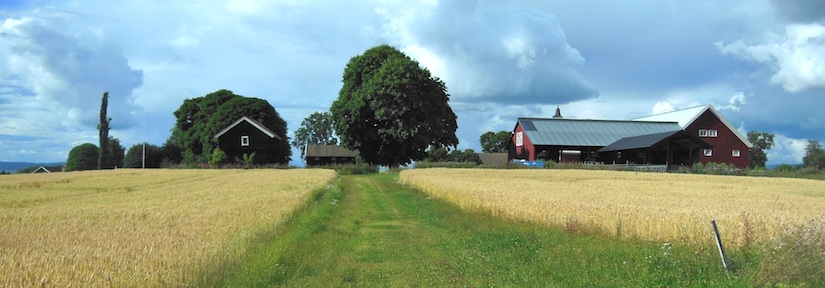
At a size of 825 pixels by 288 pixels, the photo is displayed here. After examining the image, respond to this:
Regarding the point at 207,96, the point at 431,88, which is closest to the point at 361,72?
the point at 431,88

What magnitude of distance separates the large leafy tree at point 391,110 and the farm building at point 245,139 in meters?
14.8

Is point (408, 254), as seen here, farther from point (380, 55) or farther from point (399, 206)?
point (380, 55)

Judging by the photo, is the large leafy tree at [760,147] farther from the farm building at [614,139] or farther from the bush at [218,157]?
the bush at [218,157]

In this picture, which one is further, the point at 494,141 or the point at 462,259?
the point at 494,141

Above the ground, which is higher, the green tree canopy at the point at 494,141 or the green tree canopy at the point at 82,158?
the green tree canopy at the point at 494,141

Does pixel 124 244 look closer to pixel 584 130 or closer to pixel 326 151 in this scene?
pixel 584 130

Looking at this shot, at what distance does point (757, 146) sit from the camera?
114 m

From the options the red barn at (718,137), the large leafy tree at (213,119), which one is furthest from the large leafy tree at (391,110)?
the red barn at (718,137)

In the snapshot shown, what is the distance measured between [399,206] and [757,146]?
378 ft

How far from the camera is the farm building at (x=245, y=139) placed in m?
76.3

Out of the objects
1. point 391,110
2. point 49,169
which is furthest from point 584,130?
point 49,169

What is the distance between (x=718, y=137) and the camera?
7456cm

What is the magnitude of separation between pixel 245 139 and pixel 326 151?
1971cm

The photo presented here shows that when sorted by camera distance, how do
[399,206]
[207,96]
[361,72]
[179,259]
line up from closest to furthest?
[179,259] → [399,206] → [361,72] → [207,96]
